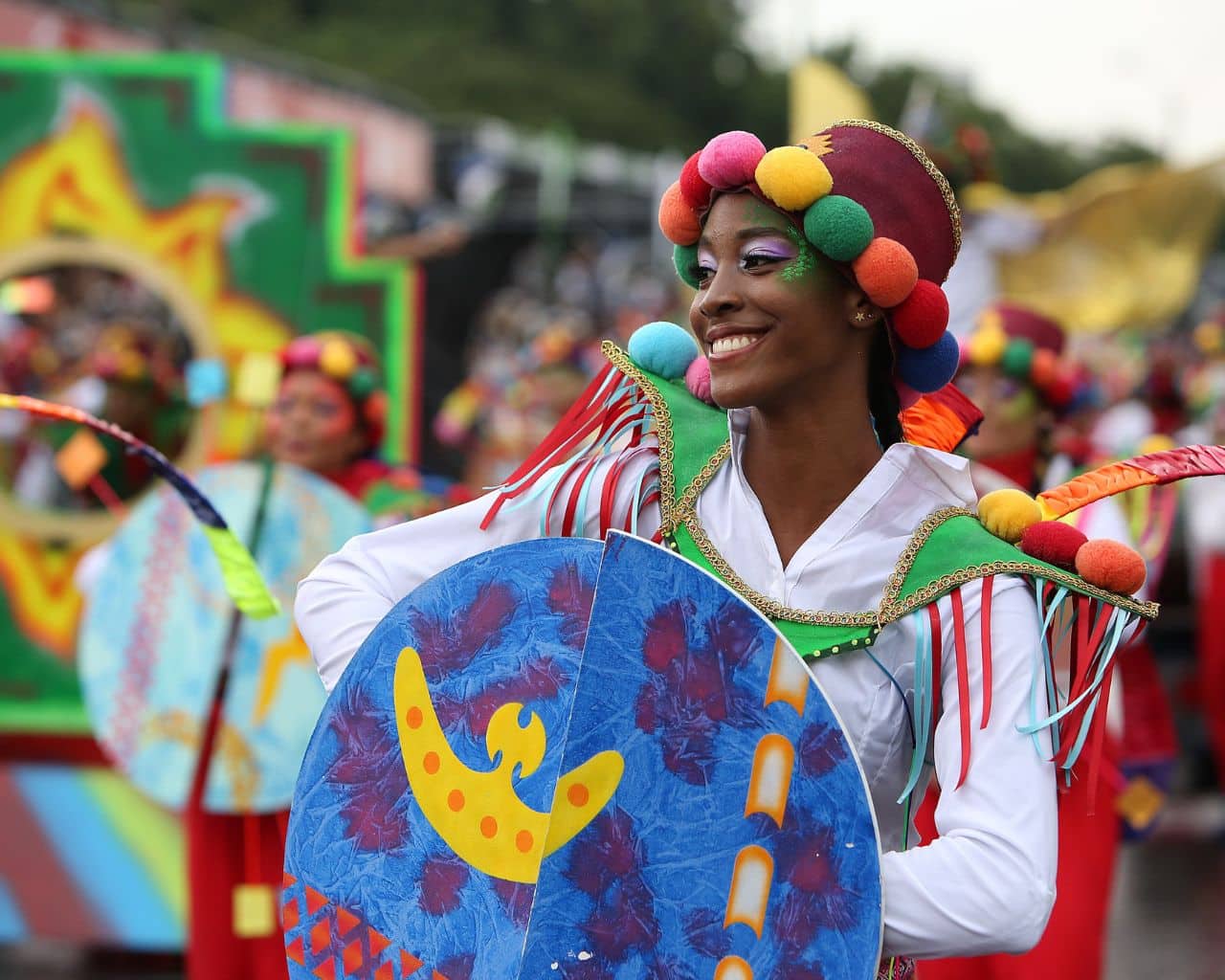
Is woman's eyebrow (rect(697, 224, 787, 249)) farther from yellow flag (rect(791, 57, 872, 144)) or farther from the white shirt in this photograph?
yellow flag (rect(791, 57, 872, 144))

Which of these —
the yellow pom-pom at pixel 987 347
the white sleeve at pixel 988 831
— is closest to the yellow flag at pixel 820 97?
the yellow pom-pom at pixel 987 347

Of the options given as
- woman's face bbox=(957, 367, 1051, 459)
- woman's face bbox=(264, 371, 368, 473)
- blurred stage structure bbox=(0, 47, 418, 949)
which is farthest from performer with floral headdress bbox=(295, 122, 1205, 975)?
blurred stage structure bbox=(0, 47, 418, 949)

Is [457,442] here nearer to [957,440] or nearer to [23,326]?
[23,326]

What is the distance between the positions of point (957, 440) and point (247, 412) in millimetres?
4096

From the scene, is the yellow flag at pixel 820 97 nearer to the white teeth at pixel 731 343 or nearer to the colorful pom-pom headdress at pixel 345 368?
the colorful pom-pom headdress at pixel 345 368

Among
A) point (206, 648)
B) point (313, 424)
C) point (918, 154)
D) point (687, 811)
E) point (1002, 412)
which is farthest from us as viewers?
point (313, 424)

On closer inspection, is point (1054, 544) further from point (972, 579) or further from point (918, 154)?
point (918, 154)

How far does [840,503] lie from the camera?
89.4 inches

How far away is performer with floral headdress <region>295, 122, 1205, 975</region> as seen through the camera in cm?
206

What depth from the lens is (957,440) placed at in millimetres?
2529

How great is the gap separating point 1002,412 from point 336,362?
200 centimetres

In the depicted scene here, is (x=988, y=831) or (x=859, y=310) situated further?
(x=859, y=310)

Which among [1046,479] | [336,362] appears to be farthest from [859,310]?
[336,362]

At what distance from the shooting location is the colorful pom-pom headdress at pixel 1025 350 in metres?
4.74
